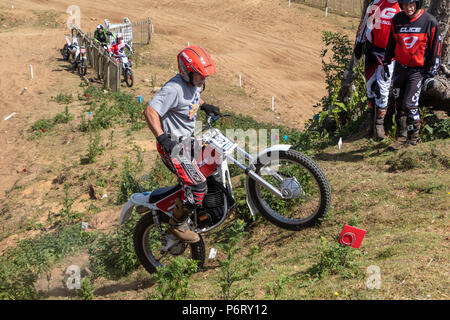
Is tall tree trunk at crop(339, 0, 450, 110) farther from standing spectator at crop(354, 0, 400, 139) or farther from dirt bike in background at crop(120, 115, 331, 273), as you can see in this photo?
dirt bike in background at crop(120, 115, 331, 273)

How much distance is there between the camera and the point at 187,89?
4.90 m

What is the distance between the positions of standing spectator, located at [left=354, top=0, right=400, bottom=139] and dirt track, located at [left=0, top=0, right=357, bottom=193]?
7.77 metres

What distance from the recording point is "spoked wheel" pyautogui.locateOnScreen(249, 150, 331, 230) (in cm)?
489

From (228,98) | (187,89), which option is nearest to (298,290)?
(187,89)

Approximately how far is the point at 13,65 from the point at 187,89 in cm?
1653

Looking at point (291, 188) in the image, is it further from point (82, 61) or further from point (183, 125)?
point (82, 61)

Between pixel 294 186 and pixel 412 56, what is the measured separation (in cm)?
309

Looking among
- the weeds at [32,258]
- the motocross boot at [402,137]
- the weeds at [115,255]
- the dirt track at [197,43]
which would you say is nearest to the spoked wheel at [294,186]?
the weeds at [115,255]

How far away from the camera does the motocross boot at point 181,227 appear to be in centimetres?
503

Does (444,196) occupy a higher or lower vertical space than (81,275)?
higher

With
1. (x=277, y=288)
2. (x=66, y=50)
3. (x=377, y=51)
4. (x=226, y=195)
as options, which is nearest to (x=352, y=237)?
(x=277, y=288)

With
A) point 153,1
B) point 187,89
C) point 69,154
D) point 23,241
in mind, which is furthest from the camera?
point 153,1
